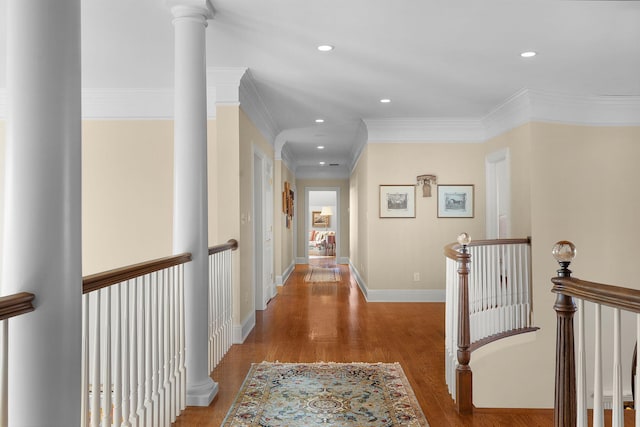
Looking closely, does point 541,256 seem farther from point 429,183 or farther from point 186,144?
point 186,144

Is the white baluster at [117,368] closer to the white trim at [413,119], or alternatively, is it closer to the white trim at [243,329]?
the white trim at [243,329]

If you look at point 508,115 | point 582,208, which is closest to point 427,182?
point 508,115

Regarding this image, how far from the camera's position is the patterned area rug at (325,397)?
2.74 m

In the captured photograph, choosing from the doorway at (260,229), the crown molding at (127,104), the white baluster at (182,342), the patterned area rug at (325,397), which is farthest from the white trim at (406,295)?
the white baluster at (182,342)

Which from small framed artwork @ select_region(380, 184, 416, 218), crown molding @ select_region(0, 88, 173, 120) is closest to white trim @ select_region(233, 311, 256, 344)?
crown molding @ select_region(0, 88, 173, 120)

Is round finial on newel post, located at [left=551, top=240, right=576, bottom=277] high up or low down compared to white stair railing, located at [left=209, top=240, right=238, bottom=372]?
up

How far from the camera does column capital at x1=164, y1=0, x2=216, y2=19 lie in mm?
2918

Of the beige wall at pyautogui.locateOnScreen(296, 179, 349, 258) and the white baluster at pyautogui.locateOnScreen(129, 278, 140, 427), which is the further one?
the beige wall at pyautogui.locateOnScreen(296, 179, 349, 258)

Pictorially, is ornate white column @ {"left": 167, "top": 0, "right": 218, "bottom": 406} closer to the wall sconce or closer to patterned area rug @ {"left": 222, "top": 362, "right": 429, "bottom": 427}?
patterned area rug @ {"left": 222, "top": 362, "right": 429, "bottom": 427}

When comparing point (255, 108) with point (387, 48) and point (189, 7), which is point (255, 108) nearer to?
point (387, 48)

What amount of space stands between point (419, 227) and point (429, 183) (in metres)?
0.66

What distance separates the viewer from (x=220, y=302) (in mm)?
3836

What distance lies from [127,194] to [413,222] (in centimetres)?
391

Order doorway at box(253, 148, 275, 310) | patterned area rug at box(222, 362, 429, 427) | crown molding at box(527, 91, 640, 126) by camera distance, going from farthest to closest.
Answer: doorway at box(253, 148, 275, 310)
crown molding at box(527, 91, 640, 126)
patterned area rug at box(222, 362, 429, 427)
